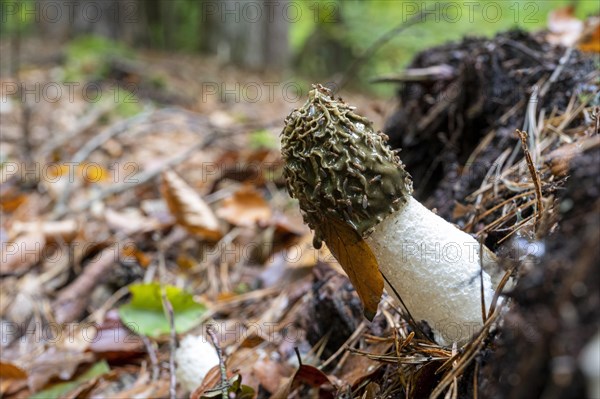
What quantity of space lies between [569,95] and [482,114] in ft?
1.45

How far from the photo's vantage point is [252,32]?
442 inches

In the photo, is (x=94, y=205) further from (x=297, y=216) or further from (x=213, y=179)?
(x=297, y=216)

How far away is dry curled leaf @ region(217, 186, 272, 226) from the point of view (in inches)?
153

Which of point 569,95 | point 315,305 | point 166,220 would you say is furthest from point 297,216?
point 569,95

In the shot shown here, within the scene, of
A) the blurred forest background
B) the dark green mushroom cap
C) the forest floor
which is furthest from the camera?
the blurred forest background

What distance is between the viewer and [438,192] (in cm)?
285

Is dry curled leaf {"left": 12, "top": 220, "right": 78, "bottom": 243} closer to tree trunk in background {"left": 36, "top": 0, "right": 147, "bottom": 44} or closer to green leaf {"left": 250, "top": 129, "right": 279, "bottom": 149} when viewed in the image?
green leaf {"left": 250, "top": 129, "right": 279, "bottom": 149}

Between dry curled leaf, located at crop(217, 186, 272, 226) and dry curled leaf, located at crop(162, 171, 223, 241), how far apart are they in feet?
0.41

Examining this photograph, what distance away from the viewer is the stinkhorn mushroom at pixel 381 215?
1.64m

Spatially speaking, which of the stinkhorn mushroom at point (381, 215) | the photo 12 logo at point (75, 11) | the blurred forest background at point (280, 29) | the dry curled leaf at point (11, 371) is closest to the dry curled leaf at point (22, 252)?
the dry curled leaf at point (11, 371)

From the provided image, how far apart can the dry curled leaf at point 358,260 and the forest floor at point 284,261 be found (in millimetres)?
222

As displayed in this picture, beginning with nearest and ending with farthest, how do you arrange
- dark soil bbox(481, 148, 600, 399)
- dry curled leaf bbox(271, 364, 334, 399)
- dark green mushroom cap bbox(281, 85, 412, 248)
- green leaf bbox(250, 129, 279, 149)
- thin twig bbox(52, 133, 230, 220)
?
1. dark soil bbox(481, 148, 600, 399)
2. dark green mushroom cap bbox(281, 85, 412, 248)
3. dry curled leaf bbox(271, 364, 334, 399)
4. thin twig bbox(52, 133, 230, 220)
5. green leaf bbox(250, 129, 279, 149)

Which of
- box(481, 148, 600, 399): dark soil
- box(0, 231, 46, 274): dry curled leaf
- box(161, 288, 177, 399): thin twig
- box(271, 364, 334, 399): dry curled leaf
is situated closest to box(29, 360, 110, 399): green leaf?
box(161, 288, 177, 399): thin twig

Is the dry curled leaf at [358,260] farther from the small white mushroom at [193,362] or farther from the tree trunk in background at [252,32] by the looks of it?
the tree trunk in background at [252,32]
